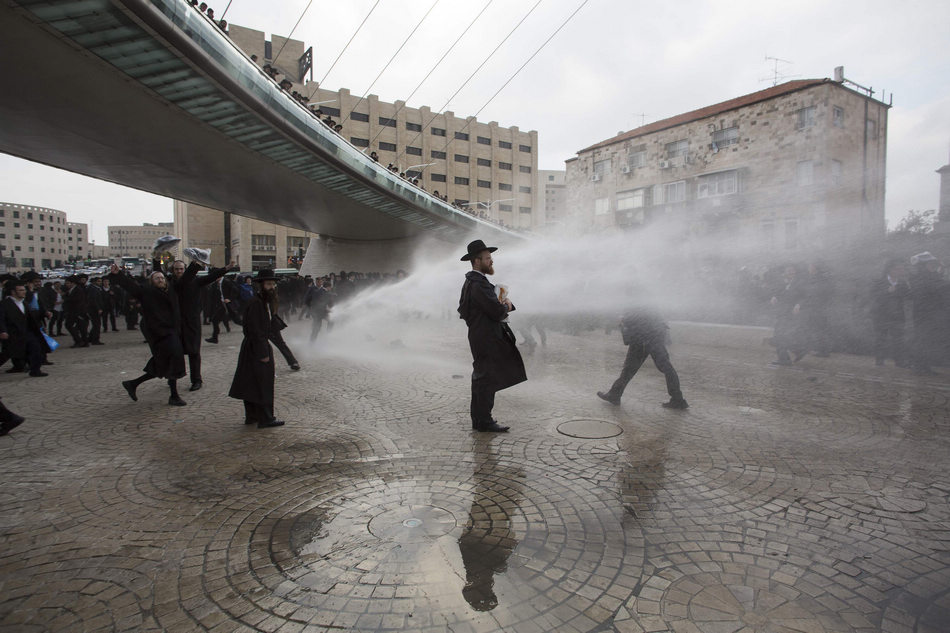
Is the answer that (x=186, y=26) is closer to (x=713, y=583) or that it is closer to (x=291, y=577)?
(x=291, y=577)

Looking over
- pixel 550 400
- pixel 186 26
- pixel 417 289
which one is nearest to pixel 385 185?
pixel 417 289

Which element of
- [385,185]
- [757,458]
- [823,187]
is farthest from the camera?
[823,187]

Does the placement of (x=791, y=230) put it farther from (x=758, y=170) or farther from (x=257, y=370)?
(x=257, y=370)

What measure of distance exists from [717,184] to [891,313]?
2456 cm

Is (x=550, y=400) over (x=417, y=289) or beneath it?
beneath

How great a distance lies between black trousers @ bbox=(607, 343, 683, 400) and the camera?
19.8ft

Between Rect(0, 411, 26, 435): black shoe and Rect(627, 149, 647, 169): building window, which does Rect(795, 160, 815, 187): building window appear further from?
Rect(0, 411, 26, 435): black shoe

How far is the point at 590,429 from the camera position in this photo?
5316 millimetres

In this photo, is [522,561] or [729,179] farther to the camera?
[729,179]

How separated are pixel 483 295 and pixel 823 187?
26689 mm

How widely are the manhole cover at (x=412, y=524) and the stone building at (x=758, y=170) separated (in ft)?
49.3

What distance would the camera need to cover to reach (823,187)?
80.6 feet

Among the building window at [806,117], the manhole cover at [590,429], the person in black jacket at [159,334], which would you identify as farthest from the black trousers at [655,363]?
the building window at [806,117]

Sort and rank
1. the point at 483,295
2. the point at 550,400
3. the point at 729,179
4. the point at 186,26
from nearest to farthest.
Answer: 1. the point at 483,295
2. the point at 550,400
3. the point at 186,26
4. the point at 729,179
